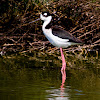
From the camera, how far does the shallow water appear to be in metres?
5.03

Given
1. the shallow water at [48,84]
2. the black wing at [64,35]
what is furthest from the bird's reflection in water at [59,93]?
the black wing at [64,35]

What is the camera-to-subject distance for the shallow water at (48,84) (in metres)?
5.03

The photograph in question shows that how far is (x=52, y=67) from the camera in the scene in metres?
8.30

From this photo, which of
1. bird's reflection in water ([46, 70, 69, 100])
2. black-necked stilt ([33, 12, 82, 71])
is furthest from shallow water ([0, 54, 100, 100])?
black-necked stilt ([33, 12, 82, 71])

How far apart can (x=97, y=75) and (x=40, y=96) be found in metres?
2.34

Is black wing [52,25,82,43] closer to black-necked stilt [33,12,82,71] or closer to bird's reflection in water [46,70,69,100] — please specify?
black-necked stilt [33,12,82,71]

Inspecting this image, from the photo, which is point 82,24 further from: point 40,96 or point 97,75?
point 40,96

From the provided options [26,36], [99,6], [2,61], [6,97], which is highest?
[99,6]

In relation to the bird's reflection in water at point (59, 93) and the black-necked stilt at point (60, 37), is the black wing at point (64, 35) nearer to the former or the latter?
the black-necked stilt at point (60, 37)

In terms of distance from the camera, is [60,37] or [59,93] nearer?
[59,93]

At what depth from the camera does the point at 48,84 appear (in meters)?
6.02

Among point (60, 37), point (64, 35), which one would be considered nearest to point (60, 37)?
point (60, 37)

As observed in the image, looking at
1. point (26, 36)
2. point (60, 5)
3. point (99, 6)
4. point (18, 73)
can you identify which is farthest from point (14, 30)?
point (18, 73)

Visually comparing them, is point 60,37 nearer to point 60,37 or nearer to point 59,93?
point 60,37
